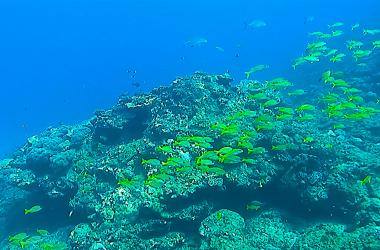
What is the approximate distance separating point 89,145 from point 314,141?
7.25m

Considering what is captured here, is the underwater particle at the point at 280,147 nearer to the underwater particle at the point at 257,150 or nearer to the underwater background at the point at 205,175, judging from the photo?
the underwater background at the point at 205,175

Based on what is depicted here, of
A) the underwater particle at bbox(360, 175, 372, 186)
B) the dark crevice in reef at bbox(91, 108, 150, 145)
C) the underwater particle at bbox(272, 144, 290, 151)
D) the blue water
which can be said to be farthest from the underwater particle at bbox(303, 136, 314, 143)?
the blue water

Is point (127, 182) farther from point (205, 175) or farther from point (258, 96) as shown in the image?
point (258, 96)

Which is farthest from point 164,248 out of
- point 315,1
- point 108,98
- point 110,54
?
point 315,1

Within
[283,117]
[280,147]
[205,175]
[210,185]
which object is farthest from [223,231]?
[283,117]

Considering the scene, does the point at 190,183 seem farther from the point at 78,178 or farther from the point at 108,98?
the point at 108,98

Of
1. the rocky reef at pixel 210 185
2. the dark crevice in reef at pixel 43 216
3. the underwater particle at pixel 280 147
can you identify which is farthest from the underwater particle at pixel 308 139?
the dark crevice in reef at pixel 43 216

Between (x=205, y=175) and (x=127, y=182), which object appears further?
(x=205, y=175)

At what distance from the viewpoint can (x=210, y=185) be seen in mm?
9516

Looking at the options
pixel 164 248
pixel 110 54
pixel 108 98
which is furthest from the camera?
pixel 110 54

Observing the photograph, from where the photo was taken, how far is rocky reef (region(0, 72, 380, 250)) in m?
9.04

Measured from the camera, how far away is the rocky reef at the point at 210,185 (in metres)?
9.04

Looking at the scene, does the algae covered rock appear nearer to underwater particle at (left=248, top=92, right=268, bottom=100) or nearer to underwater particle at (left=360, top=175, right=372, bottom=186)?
underwater particle at (left=360, top=175, right=372, bottom=186)

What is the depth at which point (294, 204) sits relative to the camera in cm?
1018
